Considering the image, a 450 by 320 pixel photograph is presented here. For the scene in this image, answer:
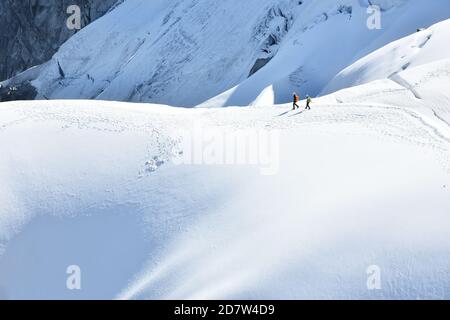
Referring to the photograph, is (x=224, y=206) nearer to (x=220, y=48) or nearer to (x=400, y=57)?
(x=400, y=57)

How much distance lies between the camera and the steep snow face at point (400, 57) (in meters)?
38.9

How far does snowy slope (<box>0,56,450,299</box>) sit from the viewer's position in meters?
23.3

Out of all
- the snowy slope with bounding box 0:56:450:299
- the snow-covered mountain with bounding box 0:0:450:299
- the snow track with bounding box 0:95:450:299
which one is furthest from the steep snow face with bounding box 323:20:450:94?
the snow track with bounding box 0:95:450:299

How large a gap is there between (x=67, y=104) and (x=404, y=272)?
733 inches

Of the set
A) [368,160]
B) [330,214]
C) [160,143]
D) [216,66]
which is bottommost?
[330,214]

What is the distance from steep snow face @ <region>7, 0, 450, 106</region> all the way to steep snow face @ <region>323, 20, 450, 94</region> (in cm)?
679

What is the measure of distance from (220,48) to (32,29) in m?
48.5

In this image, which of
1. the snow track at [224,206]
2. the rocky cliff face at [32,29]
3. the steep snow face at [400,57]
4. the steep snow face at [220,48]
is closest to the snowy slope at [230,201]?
the snow track at [224,206]

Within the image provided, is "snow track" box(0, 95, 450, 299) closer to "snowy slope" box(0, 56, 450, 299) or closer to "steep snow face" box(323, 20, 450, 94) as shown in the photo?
"snowy slope" box(0, 56, 450, 299)

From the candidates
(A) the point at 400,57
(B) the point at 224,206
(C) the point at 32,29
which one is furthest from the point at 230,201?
(C) the point at 32,29

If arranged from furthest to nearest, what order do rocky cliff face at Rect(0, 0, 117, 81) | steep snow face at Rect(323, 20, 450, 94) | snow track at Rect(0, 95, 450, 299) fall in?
rocky cliff face at Rect(0, 0, 117, 81)
steep snow face at Rect(323, 20, 450, 94)
snow track at Rect(0, 95, 450, 299)
